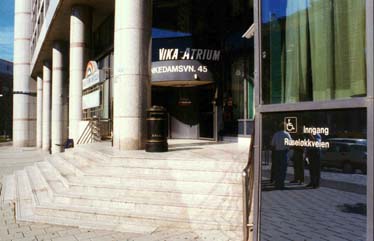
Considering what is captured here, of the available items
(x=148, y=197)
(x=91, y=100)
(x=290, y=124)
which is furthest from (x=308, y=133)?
(x=91, y=100)

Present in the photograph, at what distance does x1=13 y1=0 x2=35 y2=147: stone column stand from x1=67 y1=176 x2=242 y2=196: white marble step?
34.0 m

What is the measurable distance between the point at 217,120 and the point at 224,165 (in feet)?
23.9

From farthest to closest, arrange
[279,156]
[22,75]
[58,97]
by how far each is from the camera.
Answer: [22,75] < [58,97] < [279,156]

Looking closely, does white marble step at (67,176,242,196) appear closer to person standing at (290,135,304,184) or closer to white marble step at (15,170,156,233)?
white marble step at (15,170,156,233)

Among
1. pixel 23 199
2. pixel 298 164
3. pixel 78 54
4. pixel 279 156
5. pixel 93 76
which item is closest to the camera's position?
pixel 298 164

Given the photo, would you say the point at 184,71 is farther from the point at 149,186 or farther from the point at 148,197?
the point at 148,197

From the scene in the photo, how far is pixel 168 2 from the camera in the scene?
50.2 feet

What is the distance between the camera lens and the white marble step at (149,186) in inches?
274

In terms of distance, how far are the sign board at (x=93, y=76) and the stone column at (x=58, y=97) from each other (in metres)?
7.72

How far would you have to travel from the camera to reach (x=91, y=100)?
1584 centimetres

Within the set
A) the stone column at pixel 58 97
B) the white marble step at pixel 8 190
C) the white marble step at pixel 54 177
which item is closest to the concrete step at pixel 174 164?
the white marble step at pixel 54 177

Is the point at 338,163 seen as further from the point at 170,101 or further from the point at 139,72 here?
the point at 170,101

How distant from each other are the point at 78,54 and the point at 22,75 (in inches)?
975

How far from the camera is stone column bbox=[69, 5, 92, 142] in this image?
1780 centimetres
